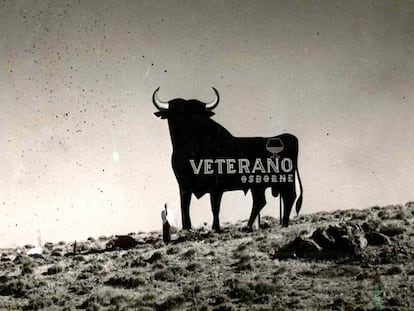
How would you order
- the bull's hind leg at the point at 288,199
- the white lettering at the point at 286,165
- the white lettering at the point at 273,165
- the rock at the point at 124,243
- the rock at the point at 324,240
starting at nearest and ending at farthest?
the rock at the point at 324,240
the white lettering at the point at 273,165
the white lettering at the point at 286,165
the bull's hind leg at the point at 288,199
the rock at the point at 124,243

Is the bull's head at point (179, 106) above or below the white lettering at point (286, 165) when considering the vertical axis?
above

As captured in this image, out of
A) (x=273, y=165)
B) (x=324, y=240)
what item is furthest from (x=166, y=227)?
(x=324, y=240)

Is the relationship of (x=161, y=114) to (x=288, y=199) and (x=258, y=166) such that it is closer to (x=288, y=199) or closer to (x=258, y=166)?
(x=258, y=166)

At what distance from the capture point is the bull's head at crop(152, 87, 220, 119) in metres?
15.7

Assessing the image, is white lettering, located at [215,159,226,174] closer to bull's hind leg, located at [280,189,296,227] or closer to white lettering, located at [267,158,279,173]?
white lettering, located at [267,158,279,173]

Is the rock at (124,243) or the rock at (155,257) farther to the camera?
the rock at (124,243)

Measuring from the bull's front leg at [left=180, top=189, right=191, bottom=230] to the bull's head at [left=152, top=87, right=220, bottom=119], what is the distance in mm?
2501

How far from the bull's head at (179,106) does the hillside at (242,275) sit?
13.4 feet

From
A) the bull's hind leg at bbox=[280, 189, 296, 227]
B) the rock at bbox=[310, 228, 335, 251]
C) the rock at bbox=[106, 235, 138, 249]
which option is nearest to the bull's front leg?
the rock at bbox=[106, 235, 138, 249]

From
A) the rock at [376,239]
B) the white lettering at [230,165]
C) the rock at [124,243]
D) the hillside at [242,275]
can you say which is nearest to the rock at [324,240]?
the hillside at [242,275]

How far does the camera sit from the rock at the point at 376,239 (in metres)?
12.4

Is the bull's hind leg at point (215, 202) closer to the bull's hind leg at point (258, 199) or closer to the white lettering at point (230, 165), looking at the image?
the white lettering at point (230, 165)

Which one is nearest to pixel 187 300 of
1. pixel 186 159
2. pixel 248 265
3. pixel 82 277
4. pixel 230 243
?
pixel 248 265

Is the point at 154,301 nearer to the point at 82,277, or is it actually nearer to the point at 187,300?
the point at 187,300
